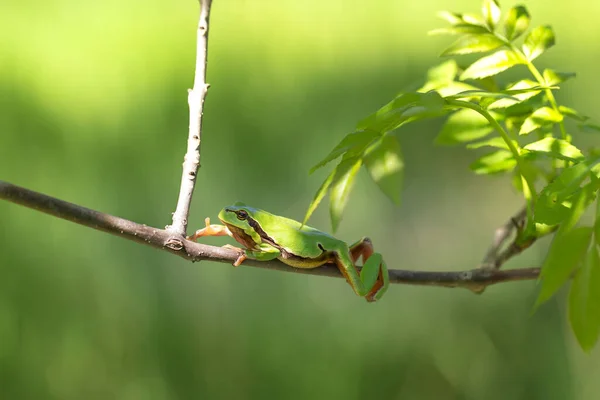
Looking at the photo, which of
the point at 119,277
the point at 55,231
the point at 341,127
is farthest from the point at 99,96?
the point at 341,127

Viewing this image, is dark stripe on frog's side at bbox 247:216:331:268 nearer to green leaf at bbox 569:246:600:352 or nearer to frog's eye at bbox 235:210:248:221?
frog's eye at bbox 235:210:248:221

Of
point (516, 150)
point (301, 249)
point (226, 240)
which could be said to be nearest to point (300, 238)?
point (301, 249)

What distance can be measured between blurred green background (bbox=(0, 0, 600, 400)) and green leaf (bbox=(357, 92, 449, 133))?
3.22 feet

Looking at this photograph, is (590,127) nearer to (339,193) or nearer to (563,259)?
(563,259)

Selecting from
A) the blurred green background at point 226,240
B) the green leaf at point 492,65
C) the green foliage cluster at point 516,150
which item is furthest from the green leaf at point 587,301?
the blurred green background at point 226,240

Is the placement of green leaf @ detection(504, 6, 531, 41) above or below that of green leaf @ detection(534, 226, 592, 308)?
above

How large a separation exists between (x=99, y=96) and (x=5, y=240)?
0.42 meters

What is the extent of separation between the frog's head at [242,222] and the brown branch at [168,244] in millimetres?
58

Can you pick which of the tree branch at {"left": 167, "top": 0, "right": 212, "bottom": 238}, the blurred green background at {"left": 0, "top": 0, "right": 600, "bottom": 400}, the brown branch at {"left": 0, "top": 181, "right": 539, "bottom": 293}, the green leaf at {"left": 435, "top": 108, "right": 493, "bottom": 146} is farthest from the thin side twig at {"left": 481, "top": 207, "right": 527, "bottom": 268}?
the blurred green background at {"left": 0, "top": 0, "right": 600, "bottom": 400}

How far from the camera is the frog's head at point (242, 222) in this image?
2.35ft

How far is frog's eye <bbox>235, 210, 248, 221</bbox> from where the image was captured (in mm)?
735

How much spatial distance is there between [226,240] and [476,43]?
36.8 inches

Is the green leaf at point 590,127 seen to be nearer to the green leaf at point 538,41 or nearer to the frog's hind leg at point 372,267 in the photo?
the green leaf at point 538,41

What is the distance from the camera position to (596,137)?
1.60 m
